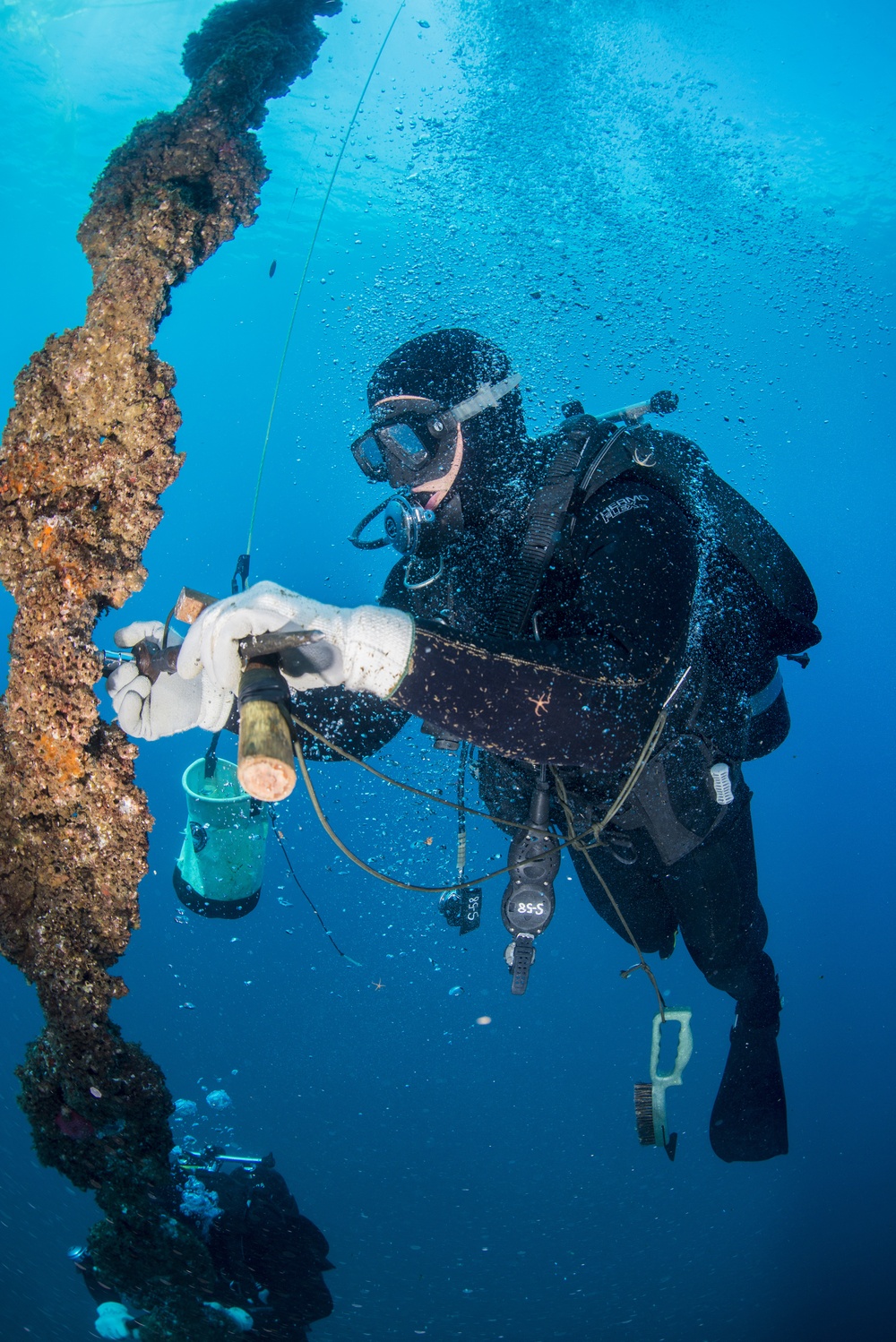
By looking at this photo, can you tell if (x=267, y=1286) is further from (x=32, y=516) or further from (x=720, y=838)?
(x=32, y=516)

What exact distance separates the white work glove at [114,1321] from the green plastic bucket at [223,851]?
4.91 m

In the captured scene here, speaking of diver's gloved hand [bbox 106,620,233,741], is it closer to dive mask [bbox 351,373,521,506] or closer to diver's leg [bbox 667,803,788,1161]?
dive mask [bbox 351,373,521,506]

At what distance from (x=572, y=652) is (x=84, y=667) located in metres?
1.41

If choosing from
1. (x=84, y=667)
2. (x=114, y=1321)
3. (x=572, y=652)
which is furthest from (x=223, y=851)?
(x=114, y=1321)

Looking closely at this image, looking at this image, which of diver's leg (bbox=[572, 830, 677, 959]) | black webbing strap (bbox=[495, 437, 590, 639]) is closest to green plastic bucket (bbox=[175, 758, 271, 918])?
diver's leg (bbox=[572, 830, 677, 959])

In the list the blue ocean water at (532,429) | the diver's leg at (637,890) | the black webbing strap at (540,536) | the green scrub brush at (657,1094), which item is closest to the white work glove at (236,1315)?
the green scrub brush at (657,1094)

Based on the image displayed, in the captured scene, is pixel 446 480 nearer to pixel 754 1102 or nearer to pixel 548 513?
pixel 548 513

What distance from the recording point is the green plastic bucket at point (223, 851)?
4430 millimetres

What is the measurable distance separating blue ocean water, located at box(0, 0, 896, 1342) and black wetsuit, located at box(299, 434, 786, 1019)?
5970mm

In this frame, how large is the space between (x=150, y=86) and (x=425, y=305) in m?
7.08

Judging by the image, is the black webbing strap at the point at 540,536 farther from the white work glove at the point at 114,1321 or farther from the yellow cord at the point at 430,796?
the white work glove at the point at 114,1321

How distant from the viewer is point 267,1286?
4.71m

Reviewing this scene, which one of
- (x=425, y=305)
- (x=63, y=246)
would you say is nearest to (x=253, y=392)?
(x=63, y=246)

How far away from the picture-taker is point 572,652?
1981 mm
